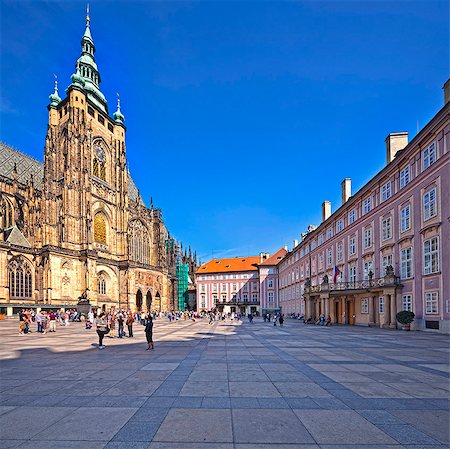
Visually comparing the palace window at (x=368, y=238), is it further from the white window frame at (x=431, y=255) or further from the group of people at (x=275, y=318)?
the group of people at (x=275, y=318)

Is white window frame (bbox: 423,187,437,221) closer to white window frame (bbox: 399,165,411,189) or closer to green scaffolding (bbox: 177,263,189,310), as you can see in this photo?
white window frame (bbox: 399,165,411,189)

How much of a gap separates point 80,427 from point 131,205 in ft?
241

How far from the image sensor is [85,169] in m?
60.5

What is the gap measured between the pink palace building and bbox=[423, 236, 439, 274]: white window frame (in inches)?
2.8

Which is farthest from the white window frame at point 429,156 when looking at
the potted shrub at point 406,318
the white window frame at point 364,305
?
the white window frame at point 364,305

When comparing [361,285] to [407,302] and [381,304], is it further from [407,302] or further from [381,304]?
[407,302]

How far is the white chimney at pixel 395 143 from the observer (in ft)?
108

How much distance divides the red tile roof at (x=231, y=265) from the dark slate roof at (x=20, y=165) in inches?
1716

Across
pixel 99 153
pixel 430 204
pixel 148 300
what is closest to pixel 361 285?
pixel 430 204

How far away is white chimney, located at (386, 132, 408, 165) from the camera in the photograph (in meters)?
33.1

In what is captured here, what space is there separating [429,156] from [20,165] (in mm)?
68746

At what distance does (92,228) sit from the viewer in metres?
60.5

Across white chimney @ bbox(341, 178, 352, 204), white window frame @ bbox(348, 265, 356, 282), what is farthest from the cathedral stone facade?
white chimney @ bbox(341, 178, 352, 204)

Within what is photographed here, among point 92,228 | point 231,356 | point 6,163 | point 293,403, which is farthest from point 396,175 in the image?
point 6,163
